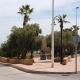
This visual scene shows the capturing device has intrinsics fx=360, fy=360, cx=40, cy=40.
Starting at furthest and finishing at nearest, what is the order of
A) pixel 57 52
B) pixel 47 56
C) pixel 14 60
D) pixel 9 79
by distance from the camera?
pixel 57 52 → pixel 47 56 → pixel 14 60 → pixel 9 79

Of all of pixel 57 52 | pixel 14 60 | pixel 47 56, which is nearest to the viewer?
pixel 14 60

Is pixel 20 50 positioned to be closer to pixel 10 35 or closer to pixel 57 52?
pixel 10 35

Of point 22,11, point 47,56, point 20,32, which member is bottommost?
point 47,56

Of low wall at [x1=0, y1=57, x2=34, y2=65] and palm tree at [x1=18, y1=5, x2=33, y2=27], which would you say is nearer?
low wall at [x1=0, y1=57, x2=34, y2=65]

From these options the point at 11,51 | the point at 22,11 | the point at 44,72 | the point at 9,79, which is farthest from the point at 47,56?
the point at 9,79

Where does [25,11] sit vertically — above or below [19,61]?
above

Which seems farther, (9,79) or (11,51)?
(11,51)

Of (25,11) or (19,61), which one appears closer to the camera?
(19,61)

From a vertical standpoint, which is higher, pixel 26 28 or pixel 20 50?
pixel 26 28

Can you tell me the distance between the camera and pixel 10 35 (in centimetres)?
4641

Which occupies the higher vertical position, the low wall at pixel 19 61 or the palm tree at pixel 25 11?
the palm tree at pixel 25 11

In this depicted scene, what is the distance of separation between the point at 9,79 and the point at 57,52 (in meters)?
51.4

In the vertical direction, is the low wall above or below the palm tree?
below

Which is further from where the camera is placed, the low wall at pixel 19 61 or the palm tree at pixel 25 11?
the palm tree at pixel 25 11
